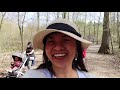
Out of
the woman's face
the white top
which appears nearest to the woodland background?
the woman's face

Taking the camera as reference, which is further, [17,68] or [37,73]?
[17,68]

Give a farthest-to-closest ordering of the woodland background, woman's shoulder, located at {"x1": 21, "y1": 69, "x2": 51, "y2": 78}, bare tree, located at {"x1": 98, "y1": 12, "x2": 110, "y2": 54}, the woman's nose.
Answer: bare tree, located at {"x1": 98, "y1": 12, "x2": 110, "y2": 54} < the woodland background < the woman's nose < woman's shoulder, located at {"x1": 21, "y1": 69, "x2": 51, "y2": 78}

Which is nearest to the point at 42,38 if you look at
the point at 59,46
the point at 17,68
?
the point at 59,46

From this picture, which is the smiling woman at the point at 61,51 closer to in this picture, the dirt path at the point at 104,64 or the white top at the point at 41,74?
the white top at the point at 41,74

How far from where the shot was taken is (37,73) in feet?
3.52

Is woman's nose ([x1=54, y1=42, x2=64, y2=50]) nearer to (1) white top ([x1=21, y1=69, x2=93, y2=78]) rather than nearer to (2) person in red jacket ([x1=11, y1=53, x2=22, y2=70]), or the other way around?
(1) white top ([x1=21, y1=69, x2=93, y2=78])

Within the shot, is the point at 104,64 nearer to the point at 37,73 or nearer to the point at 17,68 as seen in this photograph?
the point at 17,68

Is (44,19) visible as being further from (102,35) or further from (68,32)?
(68,32)

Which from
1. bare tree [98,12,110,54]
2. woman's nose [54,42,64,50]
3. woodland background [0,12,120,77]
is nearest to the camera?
woman's nose [54,42,64,50]

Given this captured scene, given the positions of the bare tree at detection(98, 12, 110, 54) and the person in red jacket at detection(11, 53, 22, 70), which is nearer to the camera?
the person in red jacket at detection(11, 53, 22, 70)

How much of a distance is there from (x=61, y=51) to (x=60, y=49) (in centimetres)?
1

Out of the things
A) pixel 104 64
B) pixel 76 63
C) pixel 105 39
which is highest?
pixel 76 63

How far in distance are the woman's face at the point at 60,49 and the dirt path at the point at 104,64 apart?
1.73 metres

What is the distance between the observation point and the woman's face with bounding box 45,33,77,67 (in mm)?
1158
